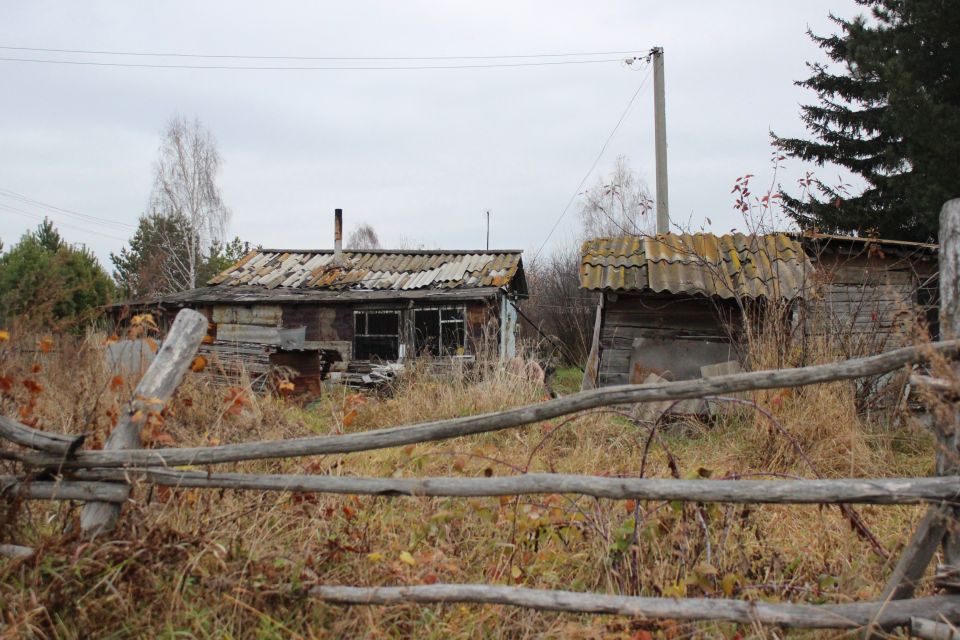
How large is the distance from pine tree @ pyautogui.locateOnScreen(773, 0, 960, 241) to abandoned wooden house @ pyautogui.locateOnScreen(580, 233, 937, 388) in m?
1.06

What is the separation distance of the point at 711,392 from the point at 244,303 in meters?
13.4

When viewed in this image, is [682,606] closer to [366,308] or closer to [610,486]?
[610,486]

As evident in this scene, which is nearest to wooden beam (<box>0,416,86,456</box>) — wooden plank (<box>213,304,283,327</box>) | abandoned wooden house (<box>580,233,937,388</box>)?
abandoned wooden house (<box>580,233,937,388</box>)

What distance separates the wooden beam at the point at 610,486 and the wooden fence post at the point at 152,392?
0.13m

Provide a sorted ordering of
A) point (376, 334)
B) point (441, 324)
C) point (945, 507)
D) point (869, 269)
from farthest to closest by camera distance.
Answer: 1. point (376, 334)
2. point (441, 324)
3. point (869, 269)
4. point (945, 507)

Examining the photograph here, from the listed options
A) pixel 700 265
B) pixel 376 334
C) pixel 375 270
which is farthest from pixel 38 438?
pixel 375 270

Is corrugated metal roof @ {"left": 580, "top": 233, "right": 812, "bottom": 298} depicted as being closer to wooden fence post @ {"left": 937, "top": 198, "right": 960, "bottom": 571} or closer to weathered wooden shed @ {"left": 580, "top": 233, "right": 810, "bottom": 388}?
weathered wooden shed @ {"left": 580, "top": 233, "right": 810, "bottom": 388}

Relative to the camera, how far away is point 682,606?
205cm

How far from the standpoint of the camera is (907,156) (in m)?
11.6

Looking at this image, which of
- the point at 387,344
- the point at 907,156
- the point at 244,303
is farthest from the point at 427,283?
the point at 907,156

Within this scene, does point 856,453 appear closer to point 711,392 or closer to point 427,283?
point 711,392

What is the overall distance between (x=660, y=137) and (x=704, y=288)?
6190 millimetres

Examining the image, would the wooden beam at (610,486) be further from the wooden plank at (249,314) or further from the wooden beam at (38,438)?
the wooden plank at (249,314)

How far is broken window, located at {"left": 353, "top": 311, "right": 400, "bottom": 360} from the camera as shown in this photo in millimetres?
13820
